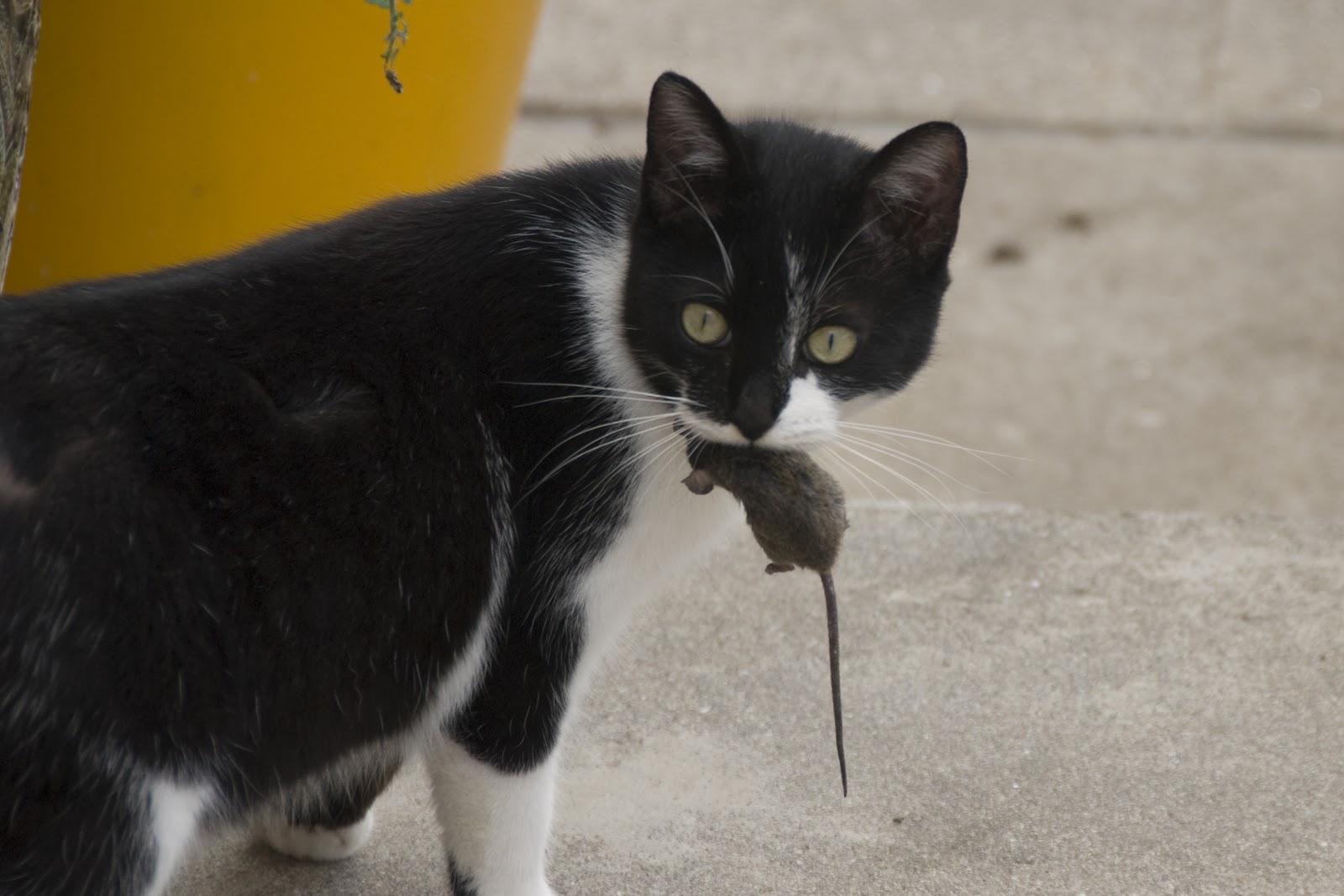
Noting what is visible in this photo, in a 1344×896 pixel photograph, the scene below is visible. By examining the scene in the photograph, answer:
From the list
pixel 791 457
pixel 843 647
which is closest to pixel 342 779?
pixel 791 457

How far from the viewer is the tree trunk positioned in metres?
2.19

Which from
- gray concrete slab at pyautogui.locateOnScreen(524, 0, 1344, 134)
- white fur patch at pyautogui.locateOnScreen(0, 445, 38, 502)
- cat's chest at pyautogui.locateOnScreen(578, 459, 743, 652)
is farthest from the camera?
gray concrete slab at pyautogui.locateOnScreen(524, 0, 1344, 134)

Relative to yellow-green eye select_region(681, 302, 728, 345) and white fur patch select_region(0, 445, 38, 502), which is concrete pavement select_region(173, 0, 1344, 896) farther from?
white fur patch select_region(0, 445, 38, 502)

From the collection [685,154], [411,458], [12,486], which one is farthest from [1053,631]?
[12,486]

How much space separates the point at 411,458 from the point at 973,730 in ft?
4.09

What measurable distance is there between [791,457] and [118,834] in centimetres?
91

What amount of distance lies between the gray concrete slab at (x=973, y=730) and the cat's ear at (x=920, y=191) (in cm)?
93

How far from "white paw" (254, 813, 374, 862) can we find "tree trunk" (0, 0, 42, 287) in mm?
948

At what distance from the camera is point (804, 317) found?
1939 mm

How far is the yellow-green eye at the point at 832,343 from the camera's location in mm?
1963

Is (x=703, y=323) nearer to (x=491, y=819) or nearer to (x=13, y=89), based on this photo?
(x=491, y=819)

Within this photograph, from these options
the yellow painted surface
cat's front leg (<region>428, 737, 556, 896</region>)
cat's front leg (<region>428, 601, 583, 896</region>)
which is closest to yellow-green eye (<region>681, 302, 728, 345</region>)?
cat's front leg (<region>428, 601, 583, 896</region>)

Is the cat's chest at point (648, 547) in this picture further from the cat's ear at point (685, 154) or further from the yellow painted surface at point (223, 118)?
the yellow painted surface at point (223, 118)

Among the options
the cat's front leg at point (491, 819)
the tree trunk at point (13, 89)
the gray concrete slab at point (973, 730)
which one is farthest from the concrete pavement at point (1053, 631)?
the tree trunk at point (13, 89)
